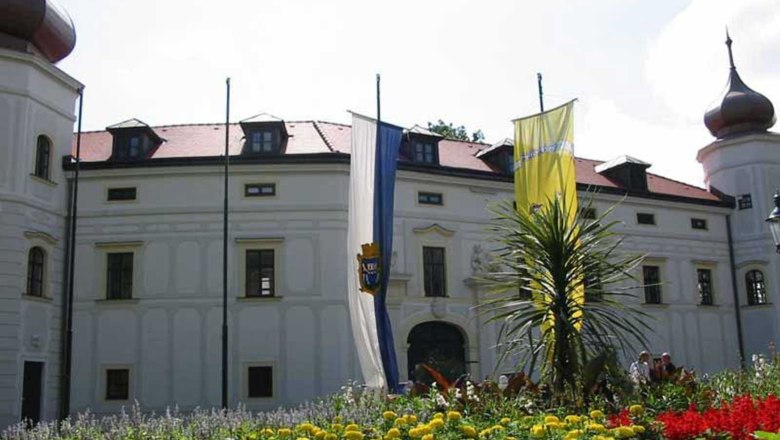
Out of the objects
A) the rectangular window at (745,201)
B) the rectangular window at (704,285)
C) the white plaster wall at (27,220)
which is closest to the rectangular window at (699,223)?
the rectangular window at (704,285)

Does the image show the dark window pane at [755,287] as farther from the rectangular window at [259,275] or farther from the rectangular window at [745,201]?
the rectangular window at [259,275]

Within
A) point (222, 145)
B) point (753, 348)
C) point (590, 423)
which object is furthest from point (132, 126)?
point (753, 348)

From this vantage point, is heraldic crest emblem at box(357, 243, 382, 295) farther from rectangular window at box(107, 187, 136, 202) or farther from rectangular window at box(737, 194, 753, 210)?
rectangular window at box(737, 194, 753, 210)

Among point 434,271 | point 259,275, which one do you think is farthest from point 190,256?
point 434,271

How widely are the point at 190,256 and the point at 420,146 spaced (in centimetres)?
830

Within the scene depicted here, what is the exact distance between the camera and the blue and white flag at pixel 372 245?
15.0m

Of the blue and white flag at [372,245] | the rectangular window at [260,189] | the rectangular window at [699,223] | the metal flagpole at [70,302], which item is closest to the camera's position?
the blue and white flag at [372,245]

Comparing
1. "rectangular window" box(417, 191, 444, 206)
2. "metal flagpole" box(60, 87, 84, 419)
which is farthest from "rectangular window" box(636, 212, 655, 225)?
"metal flagpole" box(60, 87, 84, 419)

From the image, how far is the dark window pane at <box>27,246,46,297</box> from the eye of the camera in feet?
77.9

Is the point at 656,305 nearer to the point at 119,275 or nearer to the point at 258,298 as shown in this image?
the point at 258,298

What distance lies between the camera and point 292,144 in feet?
88.0

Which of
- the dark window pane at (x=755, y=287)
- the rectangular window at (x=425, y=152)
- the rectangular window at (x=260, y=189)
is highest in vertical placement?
the rectangular window at (x=425, y=152)

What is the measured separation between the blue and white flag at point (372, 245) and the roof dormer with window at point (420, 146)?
10.9m

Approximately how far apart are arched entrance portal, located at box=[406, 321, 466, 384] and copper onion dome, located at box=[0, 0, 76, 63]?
1385 cm
